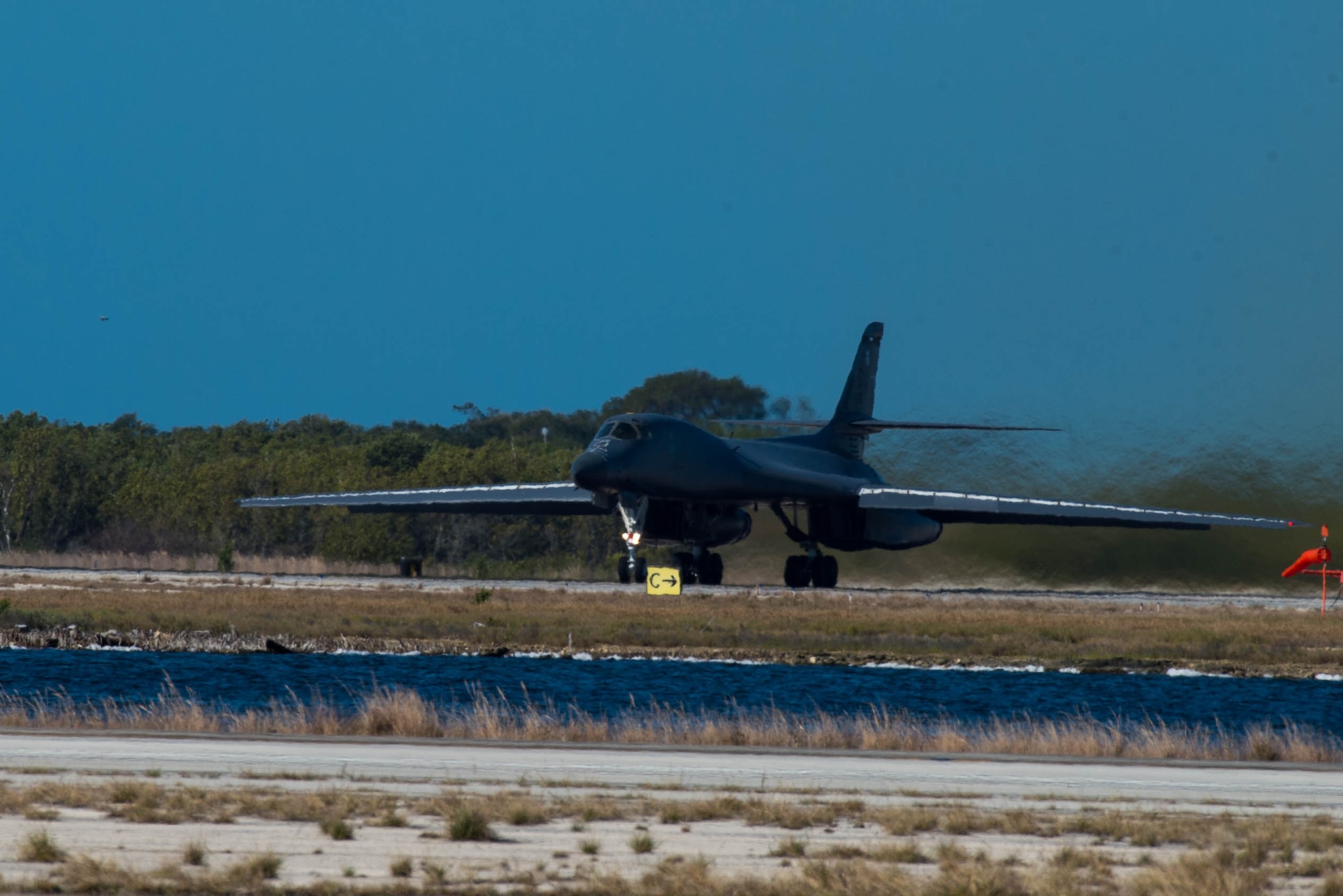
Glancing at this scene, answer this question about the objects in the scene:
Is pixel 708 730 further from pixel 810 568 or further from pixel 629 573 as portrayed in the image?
pixel 810 568

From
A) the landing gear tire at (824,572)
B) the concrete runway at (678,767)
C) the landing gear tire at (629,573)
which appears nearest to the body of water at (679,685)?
the concrete runway at (678,767)

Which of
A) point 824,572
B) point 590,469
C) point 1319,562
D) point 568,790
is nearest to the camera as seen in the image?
point 568,790

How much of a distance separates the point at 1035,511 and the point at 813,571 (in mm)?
7943

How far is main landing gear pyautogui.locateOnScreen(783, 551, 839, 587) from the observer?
4544cm

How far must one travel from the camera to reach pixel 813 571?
150 ft

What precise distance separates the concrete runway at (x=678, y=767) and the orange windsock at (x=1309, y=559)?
74.5ft

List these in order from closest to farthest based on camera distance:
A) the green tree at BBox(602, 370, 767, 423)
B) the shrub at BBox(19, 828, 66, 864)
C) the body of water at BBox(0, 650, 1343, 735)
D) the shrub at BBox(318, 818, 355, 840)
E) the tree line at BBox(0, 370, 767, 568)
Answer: the shrub at BBox(19, 828, 66, 864) → the shrub at BBox(318, 818, 355, 840) → the body of water at BBox(0, 650, 1343, 735) → the tree line at BBox(0, 370, 767, 568) → the green tree at BBox(602, 370, 767, 423)

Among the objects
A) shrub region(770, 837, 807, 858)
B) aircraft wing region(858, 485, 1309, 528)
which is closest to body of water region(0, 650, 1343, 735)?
shrub region(770, 837, 807, 858)

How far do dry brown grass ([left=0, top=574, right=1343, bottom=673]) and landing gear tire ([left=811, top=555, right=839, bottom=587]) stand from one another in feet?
30.6

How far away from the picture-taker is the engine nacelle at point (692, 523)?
44.2 m

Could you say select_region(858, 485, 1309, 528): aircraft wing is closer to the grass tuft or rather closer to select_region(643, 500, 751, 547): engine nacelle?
select_region(643, 500, 751, 547): engine nacelle

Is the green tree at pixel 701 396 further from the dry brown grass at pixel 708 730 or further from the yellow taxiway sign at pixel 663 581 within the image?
the dry brown grass at pixel 708 730

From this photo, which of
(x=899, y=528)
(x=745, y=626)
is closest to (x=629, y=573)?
(x=899, y=528)

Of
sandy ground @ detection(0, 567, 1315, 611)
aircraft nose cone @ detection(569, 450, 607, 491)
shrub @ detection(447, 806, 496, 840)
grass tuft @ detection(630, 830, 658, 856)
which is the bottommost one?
grass tuft @ detection(630, 830, 658, 856)
